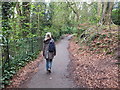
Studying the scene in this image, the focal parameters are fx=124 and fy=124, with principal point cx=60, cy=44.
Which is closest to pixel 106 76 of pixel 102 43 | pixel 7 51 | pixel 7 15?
pixel 7 51

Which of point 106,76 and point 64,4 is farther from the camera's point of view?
point 64,4

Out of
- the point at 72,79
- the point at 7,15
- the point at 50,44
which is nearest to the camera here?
the point at 72,79

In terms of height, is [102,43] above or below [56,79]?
above

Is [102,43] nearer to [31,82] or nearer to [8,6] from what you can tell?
[31,82]

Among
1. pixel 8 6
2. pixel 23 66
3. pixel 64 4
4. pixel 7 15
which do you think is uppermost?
pixel 64 4

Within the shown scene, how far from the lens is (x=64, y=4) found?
25.5 m

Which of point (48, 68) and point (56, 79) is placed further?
point (48, 68)

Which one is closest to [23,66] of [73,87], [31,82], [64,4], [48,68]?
[48,68]

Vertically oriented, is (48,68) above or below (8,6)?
below

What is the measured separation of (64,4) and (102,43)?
1744cm

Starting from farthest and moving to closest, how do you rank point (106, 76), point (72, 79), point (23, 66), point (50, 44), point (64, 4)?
point (64, 4)
point (23, 66)
point (50, 44)
point (72, 79)
point (106, 76)

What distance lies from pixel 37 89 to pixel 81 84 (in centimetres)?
173

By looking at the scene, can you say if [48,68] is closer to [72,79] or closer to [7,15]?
[72,79]

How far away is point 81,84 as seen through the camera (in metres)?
4.96
